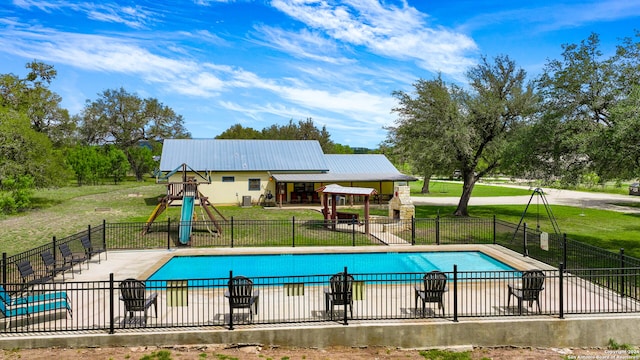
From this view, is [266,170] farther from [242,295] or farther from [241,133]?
[241,133]

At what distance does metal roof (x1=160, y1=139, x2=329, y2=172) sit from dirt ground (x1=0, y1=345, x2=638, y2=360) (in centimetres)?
3108

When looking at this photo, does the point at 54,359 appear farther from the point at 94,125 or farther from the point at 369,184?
the point at 94,125

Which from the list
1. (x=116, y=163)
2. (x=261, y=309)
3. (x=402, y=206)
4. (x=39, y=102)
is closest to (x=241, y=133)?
(x=116, y=163)

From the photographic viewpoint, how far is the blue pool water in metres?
17.1

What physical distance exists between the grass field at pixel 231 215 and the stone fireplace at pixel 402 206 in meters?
4.31

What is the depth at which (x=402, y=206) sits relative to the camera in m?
25.4

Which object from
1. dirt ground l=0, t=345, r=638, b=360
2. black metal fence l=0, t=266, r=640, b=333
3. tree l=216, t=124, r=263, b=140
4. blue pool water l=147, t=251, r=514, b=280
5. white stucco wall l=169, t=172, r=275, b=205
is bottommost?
dirt ground l=0, t=345, r=638, b=360

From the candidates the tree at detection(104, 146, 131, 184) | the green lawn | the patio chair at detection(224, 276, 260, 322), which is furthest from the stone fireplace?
the tree at detection(104, 146, 131, 184)

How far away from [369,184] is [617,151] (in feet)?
90.7

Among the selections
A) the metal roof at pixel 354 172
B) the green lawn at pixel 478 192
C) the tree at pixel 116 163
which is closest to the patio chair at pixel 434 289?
the metal roof at pixel 354 172

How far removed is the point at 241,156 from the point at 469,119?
2180 cm

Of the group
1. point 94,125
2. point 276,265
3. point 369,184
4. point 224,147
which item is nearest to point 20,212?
point 224,147

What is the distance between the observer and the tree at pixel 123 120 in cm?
7569

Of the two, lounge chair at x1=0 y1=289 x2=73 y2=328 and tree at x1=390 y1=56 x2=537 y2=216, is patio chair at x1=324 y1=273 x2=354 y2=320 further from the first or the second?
tree at x1=390 y1=56 x2=537 y2=216
